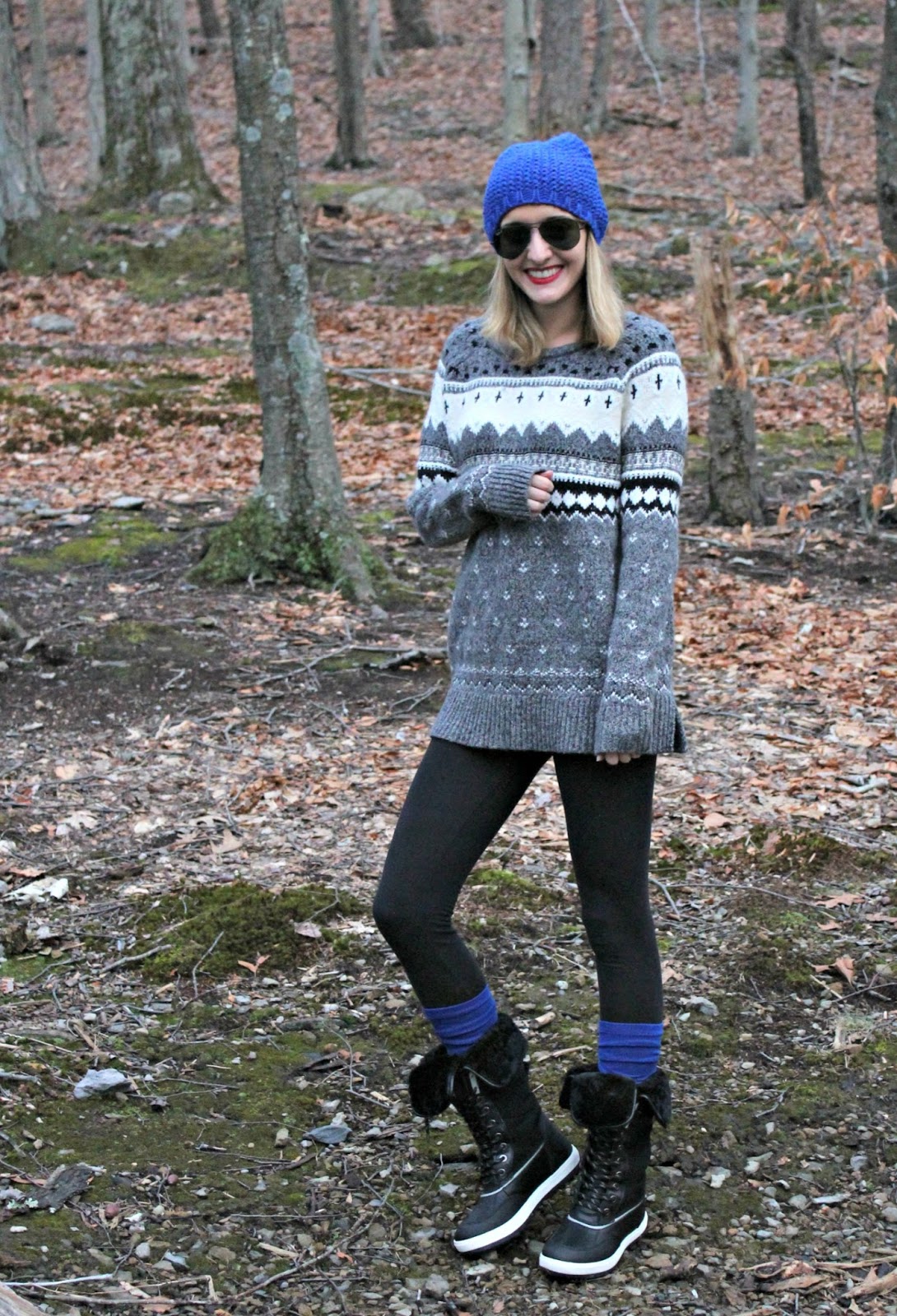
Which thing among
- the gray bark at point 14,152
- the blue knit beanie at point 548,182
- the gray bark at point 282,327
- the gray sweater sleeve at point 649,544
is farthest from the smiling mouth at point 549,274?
the gray bark at point 14,152

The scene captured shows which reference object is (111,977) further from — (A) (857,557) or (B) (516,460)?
(A) (857,557)

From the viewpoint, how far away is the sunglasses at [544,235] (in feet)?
9.21

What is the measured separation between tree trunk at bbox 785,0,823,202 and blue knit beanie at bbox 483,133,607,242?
1391cm

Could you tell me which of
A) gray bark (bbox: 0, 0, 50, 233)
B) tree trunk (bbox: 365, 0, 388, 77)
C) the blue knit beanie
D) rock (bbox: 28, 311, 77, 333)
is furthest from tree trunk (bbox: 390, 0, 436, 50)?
the blue knit beanie

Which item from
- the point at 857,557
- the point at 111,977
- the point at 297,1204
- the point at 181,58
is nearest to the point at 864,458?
the point at 857,557

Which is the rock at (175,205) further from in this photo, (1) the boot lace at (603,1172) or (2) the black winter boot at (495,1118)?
(1) the boot lace at (603,1172)

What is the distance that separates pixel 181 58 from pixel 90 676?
16.1 metres

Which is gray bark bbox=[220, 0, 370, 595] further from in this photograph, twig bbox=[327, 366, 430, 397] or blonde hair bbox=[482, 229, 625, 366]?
twig bbox=[327, 366, 430, 397]

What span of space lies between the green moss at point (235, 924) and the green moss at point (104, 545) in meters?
4.14

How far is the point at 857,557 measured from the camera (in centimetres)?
846

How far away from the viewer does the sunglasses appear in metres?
2.81

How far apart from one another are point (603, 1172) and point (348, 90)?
21.9 meters

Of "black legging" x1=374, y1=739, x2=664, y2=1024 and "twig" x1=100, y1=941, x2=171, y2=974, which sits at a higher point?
"black legging" x1=374, y1=739, x2=664, y2=1024

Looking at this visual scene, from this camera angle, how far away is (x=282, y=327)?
7594 millimetres
